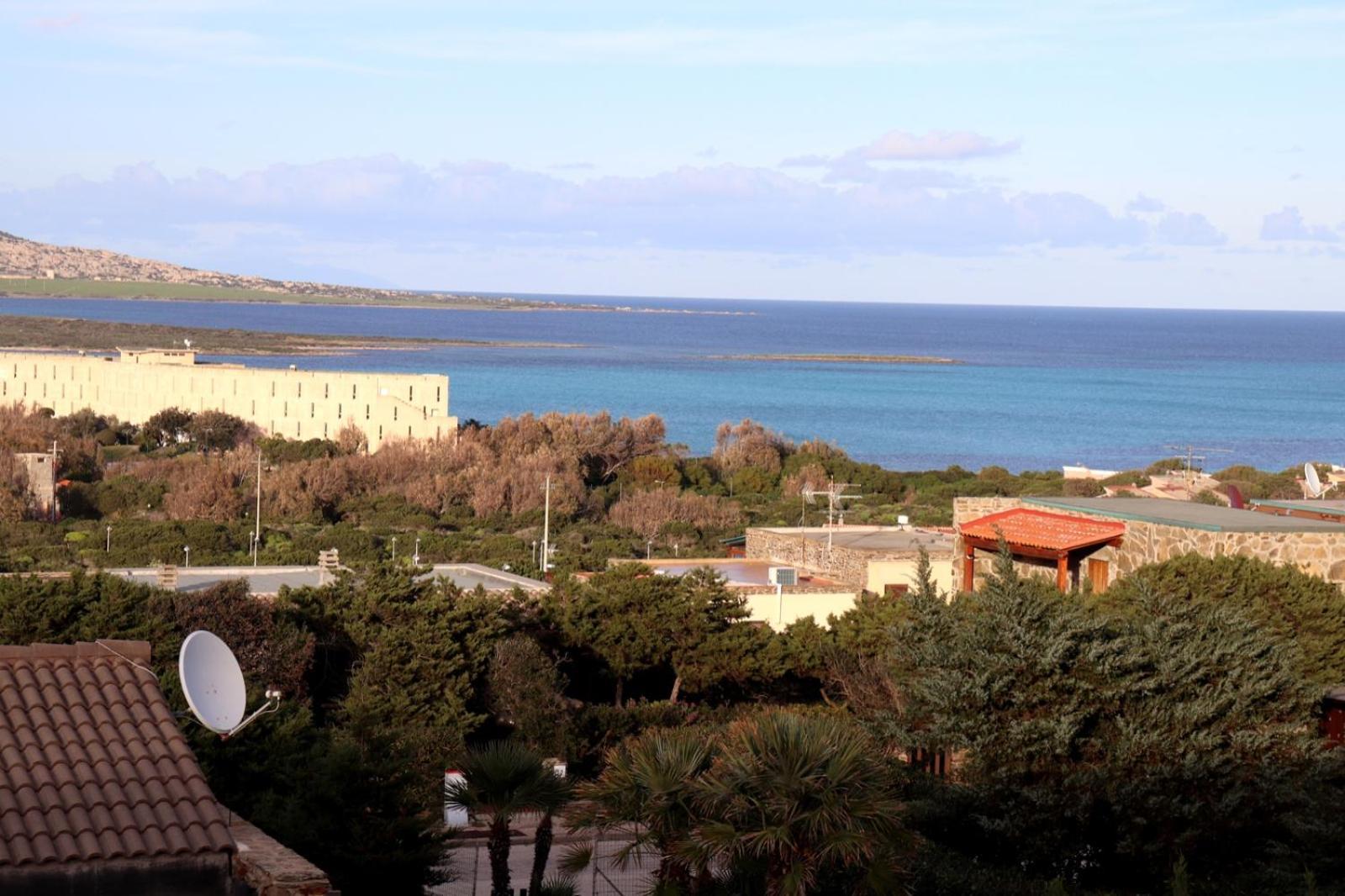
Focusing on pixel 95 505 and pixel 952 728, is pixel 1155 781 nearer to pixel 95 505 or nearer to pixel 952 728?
pixel 952 728

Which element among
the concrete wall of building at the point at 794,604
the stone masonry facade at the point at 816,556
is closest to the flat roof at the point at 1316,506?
the stone masonry facade at the point at 816,556

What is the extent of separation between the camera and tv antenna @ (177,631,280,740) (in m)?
7.50

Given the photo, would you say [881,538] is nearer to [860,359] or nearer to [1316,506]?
[1316,506]

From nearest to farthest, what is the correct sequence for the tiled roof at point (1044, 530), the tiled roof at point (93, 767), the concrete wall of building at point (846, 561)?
1. the tiled roof at point (93, 767)
2. the tiled roof at point (1044, 530)
3. the concrete wall of building at point (846, 561)

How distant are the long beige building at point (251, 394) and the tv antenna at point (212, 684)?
129ft

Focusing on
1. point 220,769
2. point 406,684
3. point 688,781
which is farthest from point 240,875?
point 406,684

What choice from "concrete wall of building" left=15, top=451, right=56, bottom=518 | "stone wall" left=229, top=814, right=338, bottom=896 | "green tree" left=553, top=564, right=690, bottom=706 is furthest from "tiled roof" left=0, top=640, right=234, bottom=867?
"concrete wall of building" left=15, top=451, right=56, bottom=518

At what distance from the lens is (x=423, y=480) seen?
40.1m

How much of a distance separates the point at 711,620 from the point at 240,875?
13.4 metres

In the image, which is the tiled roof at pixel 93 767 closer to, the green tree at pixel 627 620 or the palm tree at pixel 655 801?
the palm tree at pixel 655 801

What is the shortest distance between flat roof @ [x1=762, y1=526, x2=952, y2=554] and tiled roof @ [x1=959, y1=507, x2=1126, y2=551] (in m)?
6.24

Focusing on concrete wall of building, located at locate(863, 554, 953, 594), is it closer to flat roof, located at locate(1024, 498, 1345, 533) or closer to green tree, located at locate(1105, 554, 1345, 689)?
flat roof, located at locate(1024, 498, 1345, 533)

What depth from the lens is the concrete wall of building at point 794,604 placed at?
22469 mm

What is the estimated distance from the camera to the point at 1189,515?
17.5m
